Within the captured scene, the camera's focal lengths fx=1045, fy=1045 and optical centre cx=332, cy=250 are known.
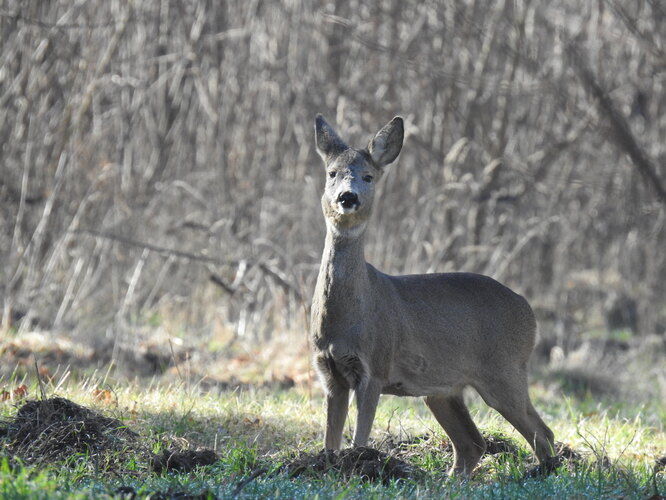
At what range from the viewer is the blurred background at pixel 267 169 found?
30.9ft

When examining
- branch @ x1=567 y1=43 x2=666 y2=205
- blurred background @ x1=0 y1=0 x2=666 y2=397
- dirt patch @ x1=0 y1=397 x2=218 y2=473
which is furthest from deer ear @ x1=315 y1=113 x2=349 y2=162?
branch @ x1=567 y1=43 x2=666 y2=205

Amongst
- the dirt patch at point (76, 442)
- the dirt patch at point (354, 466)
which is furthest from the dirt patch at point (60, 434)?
the dirt patch at point (354, 466)

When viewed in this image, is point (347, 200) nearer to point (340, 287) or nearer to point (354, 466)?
point (340, 287)

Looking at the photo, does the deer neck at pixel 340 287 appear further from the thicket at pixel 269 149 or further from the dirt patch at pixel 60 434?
the thicket at pixel 269 149

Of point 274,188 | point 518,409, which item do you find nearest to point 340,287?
point 518,409

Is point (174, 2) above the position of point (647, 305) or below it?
above

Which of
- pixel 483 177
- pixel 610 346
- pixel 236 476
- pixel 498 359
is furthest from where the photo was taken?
pixel 610 346

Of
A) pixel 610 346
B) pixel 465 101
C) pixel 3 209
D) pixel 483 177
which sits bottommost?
pixel 610 346

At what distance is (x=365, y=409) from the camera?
203 inches

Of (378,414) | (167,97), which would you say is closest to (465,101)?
(167,97)

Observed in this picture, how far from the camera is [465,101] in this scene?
12.1 m

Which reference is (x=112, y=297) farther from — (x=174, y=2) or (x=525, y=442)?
(x=525, y=442)

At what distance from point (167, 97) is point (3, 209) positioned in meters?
2.88

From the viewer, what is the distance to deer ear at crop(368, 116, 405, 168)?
581cm
